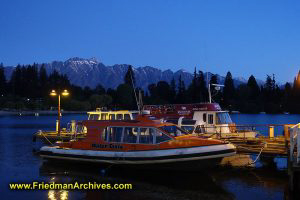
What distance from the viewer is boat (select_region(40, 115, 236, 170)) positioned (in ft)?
59.9

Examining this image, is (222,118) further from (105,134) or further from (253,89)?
(253,89)

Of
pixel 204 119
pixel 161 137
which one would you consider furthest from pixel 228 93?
pixel 161 137

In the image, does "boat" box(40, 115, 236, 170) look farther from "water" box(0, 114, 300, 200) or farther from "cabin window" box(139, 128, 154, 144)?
"water" box(0, 114, 300, 200)

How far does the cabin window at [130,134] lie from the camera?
19672mm

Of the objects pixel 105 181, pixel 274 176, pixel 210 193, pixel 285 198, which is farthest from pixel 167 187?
pixel 274 176

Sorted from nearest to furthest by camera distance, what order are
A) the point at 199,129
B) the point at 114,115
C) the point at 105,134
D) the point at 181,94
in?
1. the point at 105,134
2. the point at 199,129
3. the point at 114,115
4. the point at 181,94

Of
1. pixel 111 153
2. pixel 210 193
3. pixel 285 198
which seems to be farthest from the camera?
pixel 111 153

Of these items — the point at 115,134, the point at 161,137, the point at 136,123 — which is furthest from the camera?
the point at 115,134

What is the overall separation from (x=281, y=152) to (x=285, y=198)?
15.7 ft

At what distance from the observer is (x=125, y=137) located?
19.9 meters

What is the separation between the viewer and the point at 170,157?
60.3 ft

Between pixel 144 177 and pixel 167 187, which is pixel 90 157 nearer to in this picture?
pixel 144 177

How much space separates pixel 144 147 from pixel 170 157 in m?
1.57

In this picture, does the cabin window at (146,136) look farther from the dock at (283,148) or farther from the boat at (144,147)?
the dock at (283,148)
